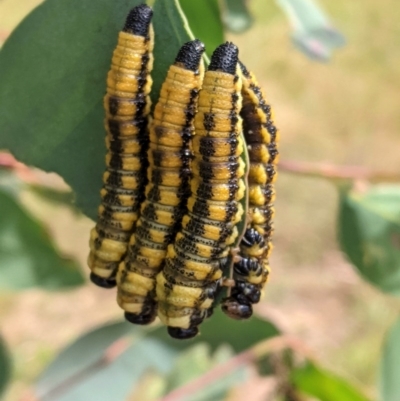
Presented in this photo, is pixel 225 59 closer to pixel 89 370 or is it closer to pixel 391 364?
pixel 391 364

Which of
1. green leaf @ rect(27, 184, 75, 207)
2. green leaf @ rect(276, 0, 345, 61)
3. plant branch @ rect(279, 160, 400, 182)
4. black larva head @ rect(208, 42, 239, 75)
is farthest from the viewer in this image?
green leaf @ rect(27, 184, 75, 207)

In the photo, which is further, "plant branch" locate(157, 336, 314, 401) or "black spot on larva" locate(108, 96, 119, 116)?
"plant branch" locate(157, 336, 314, 401)

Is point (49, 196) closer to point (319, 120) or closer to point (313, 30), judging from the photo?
point (313, 30)

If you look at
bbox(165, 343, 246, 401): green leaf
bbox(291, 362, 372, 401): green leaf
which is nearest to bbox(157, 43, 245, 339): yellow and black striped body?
bbox(291, 362, 372, 401): green leaf

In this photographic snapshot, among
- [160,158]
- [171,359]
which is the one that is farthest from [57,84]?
[171,359]

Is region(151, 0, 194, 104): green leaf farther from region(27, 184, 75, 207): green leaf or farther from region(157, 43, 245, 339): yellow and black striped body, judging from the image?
region(27, 184, 75, 207): green leaf

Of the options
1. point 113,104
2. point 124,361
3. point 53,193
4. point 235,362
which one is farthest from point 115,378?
point 113,104

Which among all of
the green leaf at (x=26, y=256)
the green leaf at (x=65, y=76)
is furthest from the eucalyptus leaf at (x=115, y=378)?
the green leaf at (x=65, y=76)
